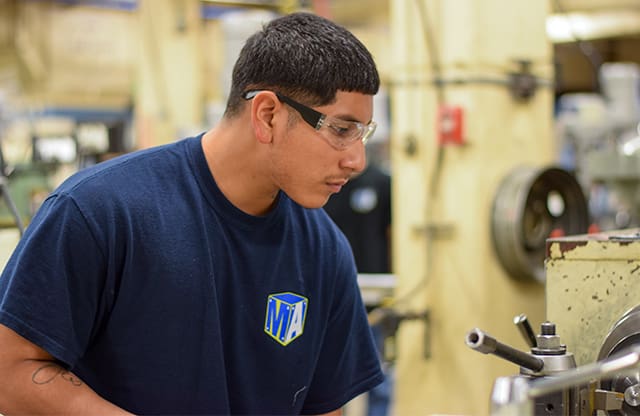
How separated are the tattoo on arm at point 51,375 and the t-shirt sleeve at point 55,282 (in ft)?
0.05

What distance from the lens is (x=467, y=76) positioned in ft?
9.66

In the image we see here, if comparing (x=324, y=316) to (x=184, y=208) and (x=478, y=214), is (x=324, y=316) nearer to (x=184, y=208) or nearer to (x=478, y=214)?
(x=184, y=208)

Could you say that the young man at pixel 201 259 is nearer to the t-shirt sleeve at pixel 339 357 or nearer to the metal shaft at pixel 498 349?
the t-shirt sleeve at pixel 339 357

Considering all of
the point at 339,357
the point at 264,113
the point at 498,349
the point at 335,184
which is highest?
the point at 264,113

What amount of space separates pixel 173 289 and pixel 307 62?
1.25 ft

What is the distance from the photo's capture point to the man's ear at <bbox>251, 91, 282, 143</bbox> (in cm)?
132

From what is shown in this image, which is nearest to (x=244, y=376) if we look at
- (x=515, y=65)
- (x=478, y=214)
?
(x=478, y=214)

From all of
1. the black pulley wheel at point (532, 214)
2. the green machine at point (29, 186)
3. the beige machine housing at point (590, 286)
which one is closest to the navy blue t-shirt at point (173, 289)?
the beige machine housing at point (590, 286)

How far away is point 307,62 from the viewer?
51.7 inches

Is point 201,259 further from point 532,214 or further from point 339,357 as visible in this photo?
point 532,214

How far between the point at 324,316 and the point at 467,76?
162 cm

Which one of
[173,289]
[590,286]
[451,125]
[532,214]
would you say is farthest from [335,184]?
[532,214]

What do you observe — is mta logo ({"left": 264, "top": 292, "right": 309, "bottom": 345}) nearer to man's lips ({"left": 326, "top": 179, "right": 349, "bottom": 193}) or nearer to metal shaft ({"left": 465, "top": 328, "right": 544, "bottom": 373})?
man's lips ({"left": 326, "top": 179, "right": 349, "bottom": 193})

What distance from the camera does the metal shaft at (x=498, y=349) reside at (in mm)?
1013
